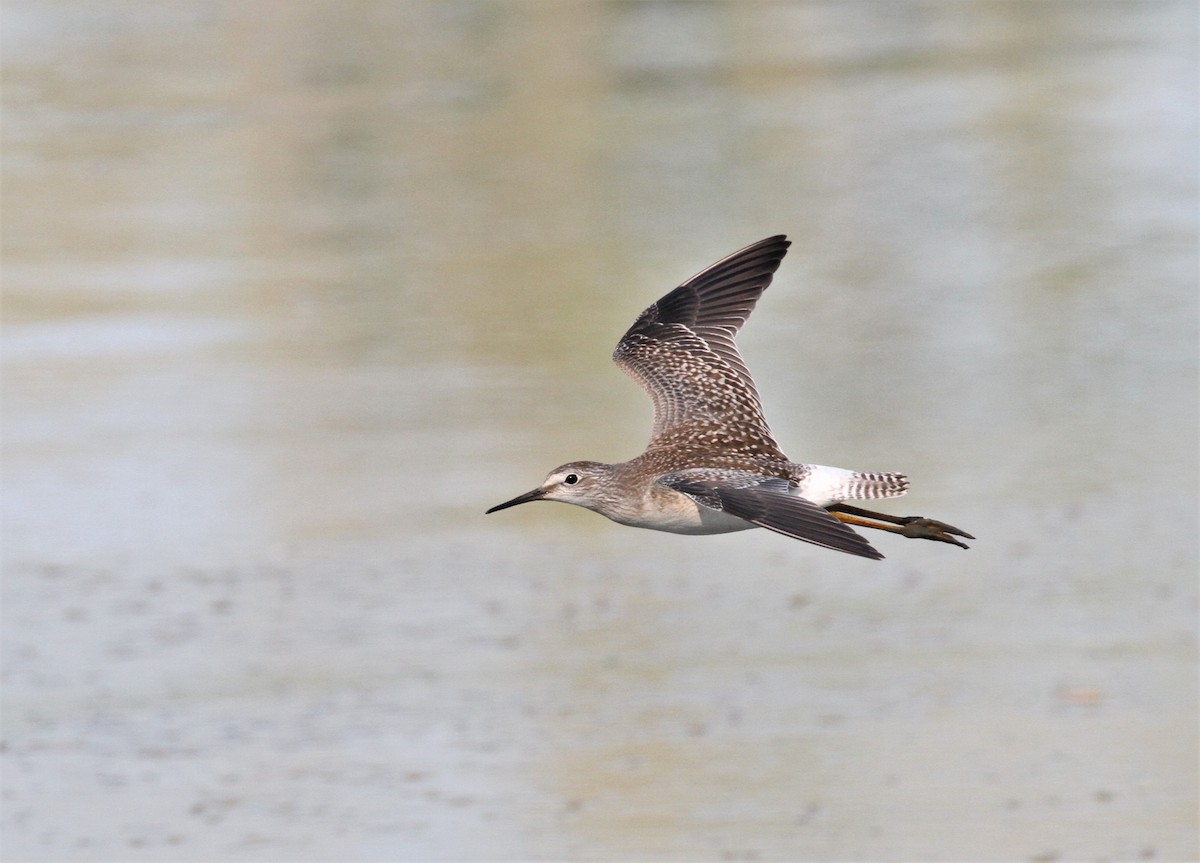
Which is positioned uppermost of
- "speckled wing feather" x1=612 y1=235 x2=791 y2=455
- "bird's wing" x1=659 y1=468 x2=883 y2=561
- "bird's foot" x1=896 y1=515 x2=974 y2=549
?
"speckled wing feather" x1=612 y1=235 x2=791 y2=455

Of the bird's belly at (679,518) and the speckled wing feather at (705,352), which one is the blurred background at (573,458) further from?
the bird's belly at (679,518)

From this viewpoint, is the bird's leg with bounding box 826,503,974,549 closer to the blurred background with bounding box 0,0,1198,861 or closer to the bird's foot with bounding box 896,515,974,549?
the bird's foot with bounding box 896,515,974,549

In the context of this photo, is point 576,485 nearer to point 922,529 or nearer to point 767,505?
point 767,505

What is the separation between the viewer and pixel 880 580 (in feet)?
92.0

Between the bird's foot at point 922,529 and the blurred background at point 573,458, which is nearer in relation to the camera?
the bird's foot at point 922,529

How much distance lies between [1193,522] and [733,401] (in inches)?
788

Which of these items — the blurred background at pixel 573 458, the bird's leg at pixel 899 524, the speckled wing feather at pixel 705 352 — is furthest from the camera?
the blurred background at pixel 573 458

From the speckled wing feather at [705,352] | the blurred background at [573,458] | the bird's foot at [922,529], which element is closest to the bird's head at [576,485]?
the speckled wing feather at [705,352]

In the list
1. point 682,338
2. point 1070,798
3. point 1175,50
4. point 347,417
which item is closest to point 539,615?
point 1070,798

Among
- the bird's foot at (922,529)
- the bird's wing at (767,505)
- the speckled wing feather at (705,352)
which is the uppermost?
the speckled wing feather at (705,352)

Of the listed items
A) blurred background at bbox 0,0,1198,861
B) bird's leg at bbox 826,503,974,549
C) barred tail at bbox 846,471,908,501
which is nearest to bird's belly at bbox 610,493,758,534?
barred tail at bbox 846,471,908,501

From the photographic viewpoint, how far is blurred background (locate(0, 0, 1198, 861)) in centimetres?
2397

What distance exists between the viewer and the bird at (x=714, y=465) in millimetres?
8250

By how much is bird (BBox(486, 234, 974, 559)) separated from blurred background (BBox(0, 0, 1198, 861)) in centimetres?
1206
